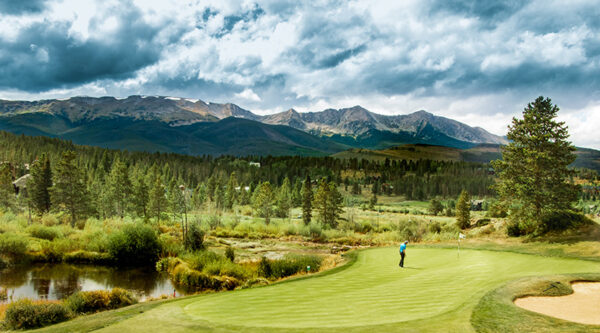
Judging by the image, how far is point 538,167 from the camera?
30.2 meters

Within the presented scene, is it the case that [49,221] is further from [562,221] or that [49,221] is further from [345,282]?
[562,221]

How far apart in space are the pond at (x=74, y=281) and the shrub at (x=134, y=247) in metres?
1.67

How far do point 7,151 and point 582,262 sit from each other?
564 ft

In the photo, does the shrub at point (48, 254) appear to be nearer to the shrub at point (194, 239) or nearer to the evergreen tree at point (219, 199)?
the shrub at point (194, 239)

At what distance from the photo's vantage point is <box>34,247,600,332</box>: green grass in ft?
34.2

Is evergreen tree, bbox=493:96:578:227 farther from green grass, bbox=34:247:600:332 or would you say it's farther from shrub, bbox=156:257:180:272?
shrub, bbox=156:257:180:272

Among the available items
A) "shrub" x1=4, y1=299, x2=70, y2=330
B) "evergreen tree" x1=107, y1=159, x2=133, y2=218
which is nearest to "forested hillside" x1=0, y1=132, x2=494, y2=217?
"evergreen tree" x1=107, y1=159, x2=133, y2=218

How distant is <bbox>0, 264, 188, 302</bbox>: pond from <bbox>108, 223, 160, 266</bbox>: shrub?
1672 mm

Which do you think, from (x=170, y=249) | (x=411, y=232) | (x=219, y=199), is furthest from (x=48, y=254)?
(x=219, y=199)

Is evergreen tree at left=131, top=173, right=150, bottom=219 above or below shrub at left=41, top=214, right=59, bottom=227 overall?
above

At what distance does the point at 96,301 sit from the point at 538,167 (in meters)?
33.8

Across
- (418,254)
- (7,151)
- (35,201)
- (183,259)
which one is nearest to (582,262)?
(418,254)

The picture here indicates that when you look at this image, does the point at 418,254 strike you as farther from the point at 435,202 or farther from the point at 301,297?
the point at 435,202

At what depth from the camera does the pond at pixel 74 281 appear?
24.0 m
